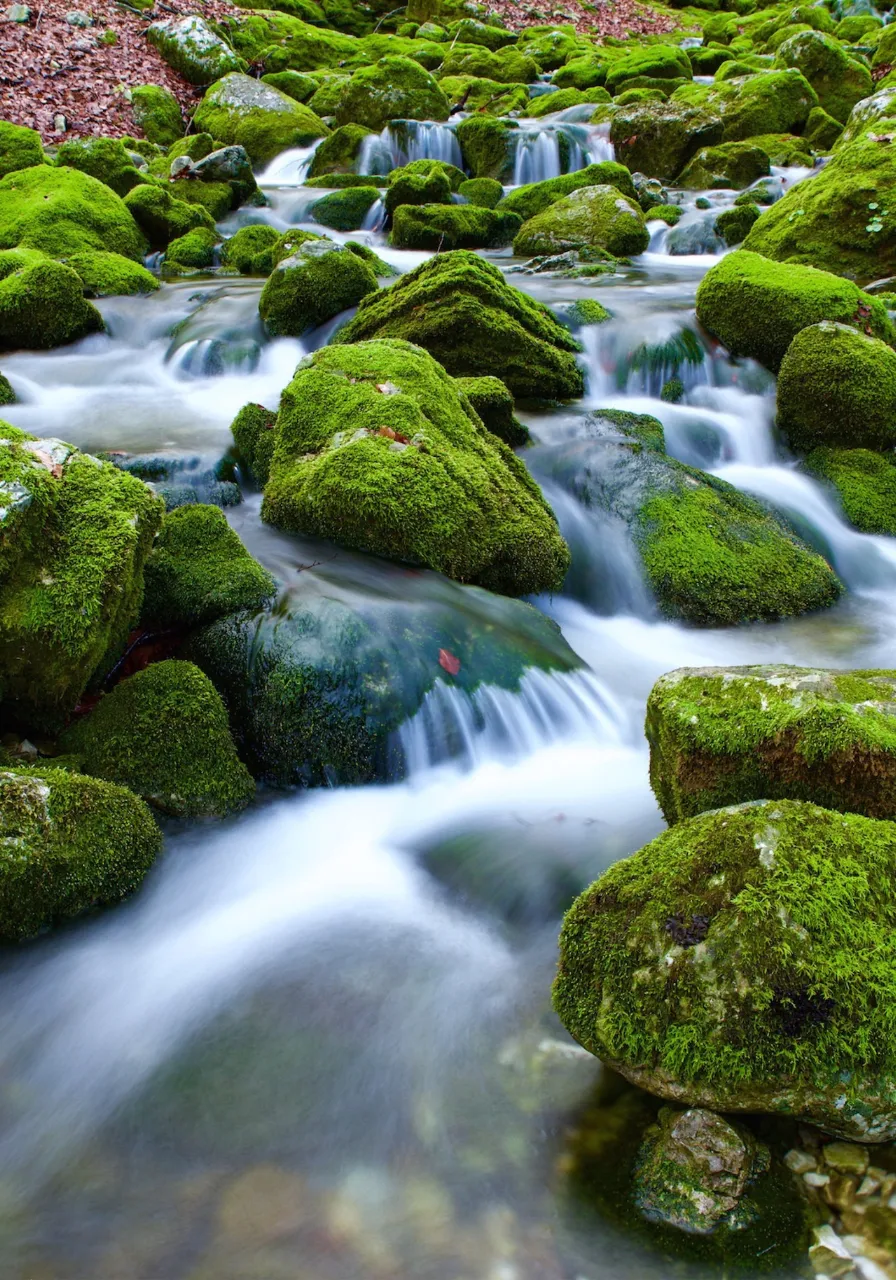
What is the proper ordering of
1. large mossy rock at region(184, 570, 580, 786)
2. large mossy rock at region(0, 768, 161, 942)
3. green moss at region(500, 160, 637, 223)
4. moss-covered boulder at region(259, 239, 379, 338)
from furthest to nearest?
1. green moss at region(500, 160, 637, 223)
2. moss-covered boulder at region(259, 239, 379, 338)
3. large mossy rock at region(184, 570, 580, 786)
4. large mossy rock at region(0, 768, 161, 942)

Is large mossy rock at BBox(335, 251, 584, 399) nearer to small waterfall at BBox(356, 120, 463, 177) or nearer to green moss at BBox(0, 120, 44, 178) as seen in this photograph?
green moss at BBox(0, 120, 44, 178)

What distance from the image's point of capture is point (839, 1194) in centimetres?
225

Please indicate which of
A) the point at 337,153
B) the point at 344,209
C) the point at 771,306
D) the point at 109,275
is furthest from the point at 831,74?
the point at 109,275

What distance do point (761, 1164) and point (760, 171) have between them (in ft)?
59.0

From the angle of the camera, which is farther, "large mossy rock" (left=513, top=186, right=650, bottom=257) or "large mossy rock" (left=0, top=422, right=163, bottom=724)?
"large mossy rock" (left=513, top=186, right=650, bottom=257)

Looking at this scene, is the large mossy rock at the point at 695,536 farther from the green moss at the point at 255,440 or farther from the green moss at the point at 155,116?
the green moss at the point at 155,116

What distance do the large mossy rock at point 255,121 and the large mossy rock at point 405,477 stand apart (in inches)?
597

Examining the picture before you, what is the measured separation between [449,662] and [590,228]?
1085 centimetres

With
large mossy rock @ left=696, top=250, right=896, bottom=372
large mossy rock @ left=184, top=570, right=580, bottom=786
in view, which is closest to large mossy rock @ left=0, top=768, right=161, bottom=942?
large mossy rock @ left=184, top=570, right=580, bottom=786

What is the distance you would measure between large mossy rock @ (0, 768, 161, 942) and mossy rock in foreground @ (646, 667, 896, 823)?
2.13 metres

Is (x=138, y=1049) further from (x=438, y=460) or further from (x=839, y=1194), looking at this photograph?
(x=438, y=460)

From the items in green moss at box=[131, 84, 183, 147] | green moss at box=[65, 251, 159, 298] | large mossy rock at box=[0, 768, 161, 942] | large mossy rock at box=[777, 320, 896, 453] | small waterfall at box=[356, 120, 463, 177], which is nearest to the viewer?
large mossy rock at box=[0, 768, 161, 942]

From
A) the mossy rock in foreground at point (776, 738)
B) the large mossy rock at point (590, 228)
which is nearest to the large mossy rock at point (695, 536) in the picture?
the mossy rock in foreground at point (776, 738)

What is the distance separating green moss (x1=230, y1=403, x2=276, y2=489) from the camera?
20.4ft
